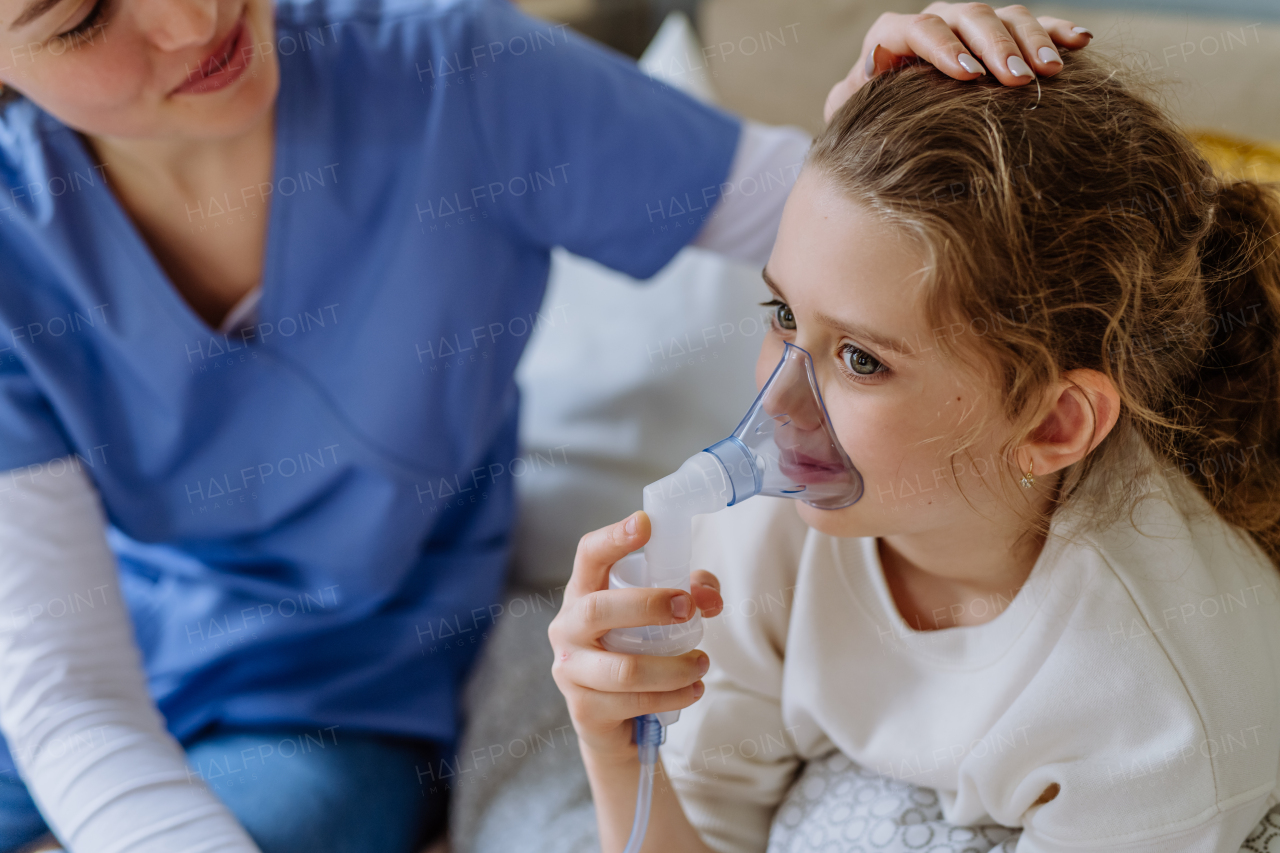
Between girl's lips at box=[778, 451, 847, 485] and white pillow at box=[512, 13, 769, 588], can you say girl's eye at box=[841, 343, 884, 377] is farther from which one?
white pillow at box=[512, 13, 769, 588]

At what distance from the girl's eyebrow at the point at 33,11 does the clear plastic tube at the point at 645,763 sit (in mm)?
761

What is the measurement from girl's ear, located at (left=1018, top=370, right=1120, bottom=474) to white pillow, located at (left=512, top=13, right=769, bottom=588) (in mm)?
719

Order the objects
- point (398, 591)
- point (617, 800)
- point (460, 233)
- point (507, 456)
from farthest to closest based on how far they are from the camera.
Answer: point (507, 456)
point (398, 591)
point (460, 233)
point (617, 800)

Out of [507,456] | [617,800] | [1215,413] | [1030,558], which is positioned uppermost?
[1215,413]

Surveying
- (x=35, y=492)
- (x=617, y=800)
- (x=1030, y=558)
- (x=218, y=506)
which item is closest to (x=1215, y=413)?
(x=1030, y=558)

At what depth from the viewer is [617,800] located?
3.05 feet

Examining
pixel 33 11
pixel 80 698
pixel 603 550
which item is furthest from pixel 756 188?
pixel 80 698

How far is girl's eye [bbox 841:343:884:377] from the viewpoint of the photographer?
80 cm

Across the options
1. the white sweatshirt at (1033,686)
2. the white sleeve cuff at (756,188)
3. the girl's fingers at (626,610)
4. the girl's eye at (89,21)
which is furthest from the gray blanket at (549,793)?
the girl's eye at (89,21)

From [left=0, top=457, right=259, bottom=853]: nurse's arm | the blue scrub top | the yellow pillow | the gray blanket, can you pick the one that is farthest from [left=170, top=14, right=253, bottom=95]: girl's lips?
the yellow pillow

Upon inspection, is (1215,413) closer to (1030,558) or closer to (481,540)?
(1030,558)

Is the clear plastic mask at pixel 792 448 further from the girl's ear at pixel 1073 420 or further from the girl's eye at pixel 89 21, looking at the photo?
the girl's eye at pixel 89 21

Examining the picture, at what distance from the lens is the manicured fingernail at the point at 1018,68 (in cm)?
76

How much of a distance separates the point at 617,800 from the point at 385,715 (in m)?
0.44
